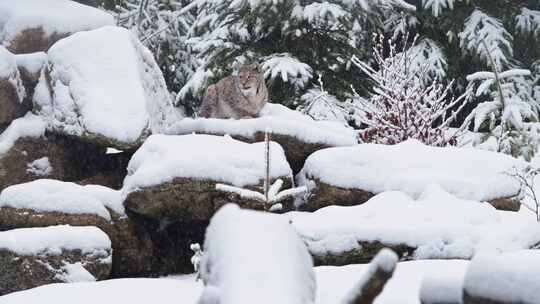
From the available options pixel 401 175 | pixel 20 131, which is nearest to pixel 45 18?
pixel 20 131

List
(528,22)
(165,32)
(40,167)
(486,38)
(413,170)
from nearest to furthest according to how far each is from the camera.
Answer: (413,170) < (40,167) < (486,38) < (528,22) < (165,32)

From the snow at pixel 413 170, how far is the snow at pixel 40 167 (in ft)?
9.30

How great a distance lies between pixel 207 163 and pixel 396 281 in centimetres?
434

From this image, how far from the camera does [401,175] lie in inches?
259

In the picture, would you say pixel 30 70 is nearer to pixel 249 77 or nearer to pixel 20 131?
pixel 20 131

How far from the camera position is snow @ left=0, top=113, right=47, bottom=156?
7.80 meters

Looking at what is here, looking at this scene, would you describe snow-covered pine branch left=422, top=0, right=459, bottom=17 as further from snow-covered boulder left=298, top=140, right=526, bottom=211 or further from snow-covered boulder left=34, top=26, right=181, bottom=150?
snow-covered boulder left=298, top=140, right=526, bottom=211

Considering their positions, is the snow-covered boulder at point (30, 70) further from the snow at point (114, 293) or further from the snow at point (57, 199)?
the snow at point (114, 293)

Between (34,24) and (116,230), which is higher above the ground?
(34,24)

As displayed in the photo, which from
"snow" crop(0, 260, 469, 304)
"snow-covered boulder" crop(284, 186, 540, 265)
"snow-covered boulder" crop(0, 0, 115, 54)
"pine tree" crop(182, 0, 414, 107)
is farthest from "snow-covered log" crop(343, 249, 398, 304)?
"pine tree" crop(182, 0, 414, 107)

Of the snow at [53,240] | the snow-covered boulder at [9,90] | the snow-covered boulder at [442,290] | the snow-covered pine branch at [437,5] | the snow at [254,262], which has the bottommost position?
the snow at [53,240]

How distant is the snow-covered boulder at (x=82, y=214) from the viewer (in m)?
6.32

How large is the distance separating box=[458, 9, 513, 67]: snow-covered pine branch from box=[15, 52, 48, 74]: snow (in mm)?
6490

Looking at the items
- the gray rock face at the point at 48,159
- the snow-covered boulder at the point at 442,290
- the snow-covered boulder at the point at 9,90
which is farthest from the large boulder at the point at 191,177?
the snow-covered boulder at the point at 442,290
